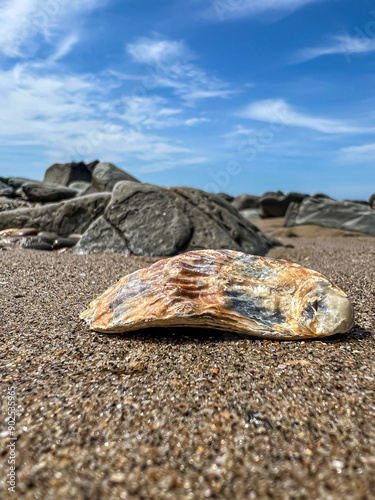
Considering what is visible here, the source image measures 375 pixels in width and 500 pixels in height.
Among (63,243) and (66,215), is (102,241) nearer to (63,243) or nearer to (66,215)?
(63,243)

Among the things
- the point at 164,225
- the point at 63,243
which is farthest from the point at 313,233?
the point at 63,243

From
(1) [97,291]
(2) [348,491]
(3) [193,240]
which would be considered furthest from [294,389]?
(3) [193,240]

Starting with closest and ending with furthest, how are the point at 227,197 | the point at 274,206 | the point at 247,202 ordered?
the point at 274,206 < the point at 247,202 < the point at 227,197

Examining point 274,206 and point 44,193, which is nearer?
point 44,193

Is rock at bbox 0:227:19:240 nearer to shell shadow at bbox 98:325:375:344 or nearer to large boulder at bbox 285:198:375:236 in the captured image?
shell shadow at bbox 98:325:375:344

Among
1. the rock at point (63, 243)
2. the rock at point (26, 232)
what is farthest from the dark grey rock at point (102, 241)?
the rock at point (26, 232)

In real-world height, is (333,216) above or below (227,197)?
below

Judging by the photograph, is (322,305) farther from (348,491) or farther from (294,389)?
(348,491)
